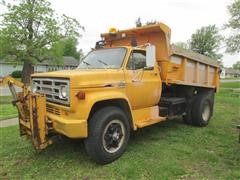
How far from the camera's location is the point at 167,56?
7.24 m

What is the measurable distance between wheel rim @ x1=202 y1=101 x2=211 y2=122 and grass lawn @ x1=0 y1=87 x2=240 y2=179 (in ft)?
3.18

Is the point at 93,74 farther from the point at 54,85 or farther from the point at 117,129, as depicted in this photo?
the point at 117,129

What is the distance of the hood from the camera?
16.7ft

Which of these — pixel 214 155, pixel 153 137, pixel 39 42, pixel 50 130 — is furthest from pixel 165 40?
pixel 39 42

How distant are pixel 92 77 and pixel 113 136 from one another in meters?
1.22

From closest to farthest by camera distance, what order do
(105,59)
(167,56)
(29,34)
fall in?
(105,59)
(167,56)
(29,34)

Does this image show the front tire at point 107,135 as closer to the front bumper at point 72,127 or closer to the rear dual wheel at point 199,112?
the front bumper at point 72,127

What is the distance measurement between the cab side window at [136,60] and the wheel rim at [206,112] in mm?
3162

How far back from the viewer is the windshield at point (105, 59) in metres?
6.30

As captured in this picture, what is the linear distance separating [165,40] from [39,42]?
85.1 feet

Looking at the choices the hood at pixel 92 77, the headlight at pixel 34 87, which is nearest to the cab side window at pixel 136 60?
the hood at pixel 92 77

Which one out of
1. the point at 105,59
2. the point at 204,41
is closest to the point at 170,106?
the point at 105,59

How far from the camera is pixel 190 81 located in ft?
26.7

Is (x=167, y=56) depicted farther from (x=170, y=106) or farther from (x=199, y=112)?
(x=199, y=112)
